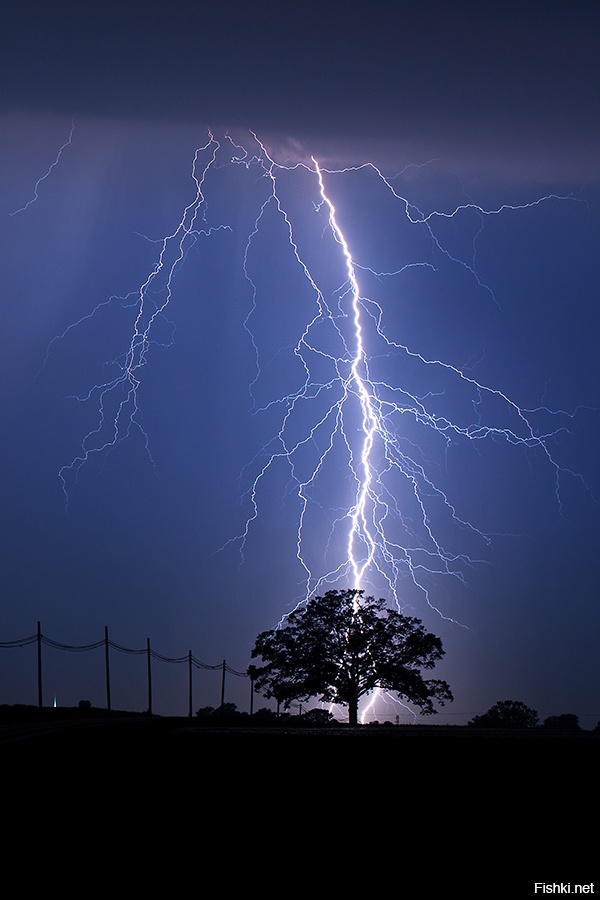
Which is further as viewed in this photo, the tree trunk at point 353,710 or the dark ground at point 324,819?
the tree trunk at point 353,710

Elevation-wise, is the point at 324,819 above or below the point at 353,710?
above

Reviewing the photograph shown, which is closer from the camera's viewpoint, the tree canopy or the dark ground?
the dark ground

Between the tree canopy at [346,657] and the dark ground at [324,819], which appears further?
the tree canopy at [346,657]

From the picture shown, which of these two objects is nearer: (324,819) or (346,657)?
(324,819)

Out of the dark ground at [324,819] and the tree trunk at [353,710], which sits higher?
the dark ground at [324,819]

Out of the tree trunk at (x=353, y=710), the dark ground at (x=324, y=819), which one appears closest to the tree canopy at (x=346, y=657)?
the tree trunk at (x=353, y=710)

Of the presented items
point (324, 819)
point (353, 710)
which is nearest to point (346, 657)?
point (353, 710)

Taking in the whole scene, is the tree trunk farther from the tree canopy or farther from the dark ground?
the dark ground

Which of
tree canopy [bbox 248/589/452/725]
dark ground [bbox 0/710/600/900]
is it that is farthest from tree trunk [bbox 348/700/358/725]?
dark ground [bbox 0/710/600/900]

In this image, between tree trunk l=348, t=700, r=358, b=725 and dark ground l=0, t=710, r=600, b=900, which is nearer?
dark ground l=0, t=710, r=600, b=900

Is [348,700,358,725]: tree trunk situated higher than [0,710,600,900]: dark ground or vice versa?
[0,710,600,900]: dark ground

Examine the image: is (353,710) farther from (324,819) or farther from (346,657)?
(324,819)

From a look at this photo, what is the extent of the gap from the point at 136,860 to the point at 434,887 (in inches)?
53.6

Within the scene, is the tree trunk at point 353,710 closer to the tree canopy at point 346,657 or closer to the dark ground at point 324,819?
the tree canopy at point 346,657
